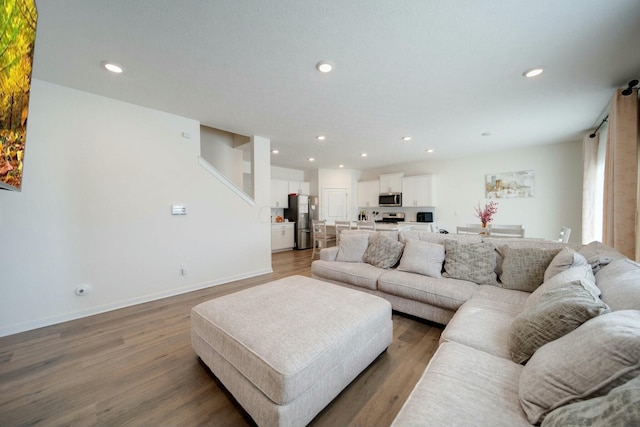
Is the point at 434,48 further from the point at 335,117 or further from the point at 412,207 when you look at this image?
the point at 412,207

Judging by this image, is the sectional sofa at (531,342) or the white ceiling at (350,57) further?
the white ceiling at (350,57)

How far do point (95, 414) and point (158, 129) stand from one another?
9.83ft

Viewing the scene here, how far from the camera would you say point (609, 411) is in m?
0.56

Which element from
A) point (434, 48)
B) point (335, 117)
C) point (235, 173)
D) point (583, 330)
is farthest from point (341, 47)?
point (235, 173)

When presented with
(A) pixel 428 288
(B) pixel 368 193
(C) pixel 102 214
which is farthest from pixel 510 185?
(C) pixel 102 214

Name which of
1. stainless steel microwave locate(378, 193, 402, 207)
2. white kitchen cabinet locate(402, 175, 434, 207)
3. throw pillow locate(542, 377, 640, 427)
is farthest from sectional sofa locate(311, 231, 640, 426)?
stainless steel microwave locate(378, 193, 402, 207)

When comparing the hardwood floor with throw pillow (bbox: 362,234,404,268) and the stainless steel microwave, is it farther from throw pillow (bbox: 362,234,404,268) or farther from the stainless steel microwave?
the stainless steel microwave

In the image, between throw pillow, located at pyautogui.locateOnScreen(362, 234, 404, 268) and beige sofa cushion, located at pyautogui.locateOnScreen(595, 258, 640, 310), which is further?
throw pillow, located at pyautogui.locateOnScreen(362, 234, 404, 268)

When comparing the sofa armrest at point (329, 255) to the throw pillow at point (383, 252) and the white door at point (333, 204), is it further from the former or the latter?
the white door at point (333, 204)

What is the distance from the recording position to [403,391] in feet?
5.00

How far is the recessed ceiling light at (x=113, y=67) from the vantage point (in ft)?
6.70

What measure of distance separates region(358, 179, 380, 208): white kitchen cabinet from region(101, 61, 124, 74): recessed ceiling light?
623 centimetres

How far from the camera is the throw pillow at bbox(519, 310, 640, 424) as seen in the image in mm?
681

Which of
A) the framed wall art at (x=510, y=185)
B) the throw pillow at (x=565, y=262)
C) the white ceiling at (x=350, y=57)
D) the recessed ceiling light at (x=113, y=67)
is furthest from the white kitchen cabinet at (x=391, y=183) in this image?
the recessed ceiling light at (x=113, y=67)
